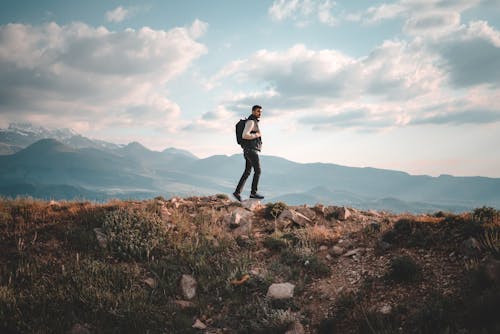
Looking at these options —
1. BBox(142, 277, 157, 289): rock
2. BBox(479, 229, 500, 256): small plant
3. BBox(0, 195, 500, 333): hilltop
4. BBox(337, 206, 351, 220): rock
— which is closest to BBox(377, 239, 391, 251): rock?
BBox(0, 195, 500, 333): hilltop

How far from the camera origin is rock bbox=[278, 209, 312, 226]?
993cm

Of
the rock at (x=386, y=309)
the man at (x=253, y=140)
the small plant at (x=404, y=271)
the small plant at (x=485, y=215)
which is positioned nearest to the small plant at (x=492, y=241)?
the small plant at (x=485, y=215)

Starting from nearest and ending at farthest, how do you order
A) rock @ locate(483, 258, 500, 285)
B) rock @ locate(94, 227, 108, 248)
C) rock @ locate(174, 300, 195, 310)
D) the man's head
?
rock @ locate(483, 258, 500, 285)
rock @ locate(174, 300, 195, 310)
rock @ locate(94, 227, 108, 248)
the man's head

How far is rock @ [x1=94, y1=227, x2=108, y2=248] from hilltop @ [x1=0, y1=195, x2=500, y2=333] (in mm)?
27

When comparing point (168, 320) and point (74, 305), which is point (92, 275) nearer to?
point (74, 305)

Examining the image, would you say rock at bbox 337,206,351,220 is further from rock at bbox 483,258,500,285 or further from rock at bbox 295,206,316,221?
rock at bbox 483,258,500,285

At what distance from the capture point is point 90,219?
8773 mm

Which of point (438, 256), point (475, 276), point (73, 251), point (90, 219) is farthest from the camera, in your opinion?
point (90, 219)

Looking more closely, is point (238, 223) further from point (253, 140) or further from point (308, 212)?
point (253, 140)

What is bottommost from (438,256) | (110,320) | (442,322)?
(110,320)

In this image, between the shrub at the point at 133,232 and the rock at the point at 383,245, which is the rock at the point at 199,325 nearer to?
the shrub at the point at 133,232

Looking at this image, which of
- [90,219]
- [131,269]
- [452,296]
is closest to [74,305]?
[131,269]

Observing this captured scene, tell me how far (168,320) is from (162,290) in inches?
36.8

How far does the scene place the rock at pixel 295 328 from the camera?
16.5 feet
